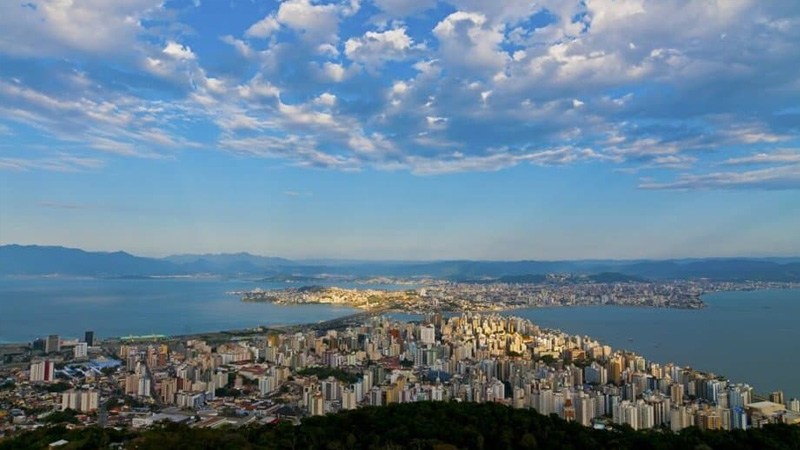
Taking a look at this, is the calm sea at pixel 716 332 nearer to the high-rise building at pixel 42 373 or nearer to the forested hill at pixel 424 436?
the forested hill at pixel 424 436

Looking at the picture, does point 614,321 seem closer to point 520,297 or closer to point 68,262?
point 520,297

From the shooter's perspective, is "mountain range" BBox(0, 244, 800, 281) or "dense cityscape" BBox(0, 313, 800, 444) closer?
"dense cityscape" BBox(0, 313, 800, 444)

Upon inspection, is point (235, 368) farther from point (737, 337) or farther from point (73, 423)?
point (737, 337)

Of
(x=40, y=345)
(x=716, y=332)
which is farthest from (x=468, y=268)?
(x=40, y=345)

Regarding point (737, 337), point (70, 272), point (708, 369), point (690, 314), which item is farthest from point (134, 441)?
point (70, 272)

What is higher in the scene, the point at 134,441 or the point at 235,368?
the point at 134,441

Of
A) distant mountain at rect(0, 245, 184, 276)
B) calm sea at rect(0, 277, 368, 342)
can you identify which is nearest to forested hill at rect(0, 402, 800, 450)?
calm sea at rect(0, 277, 368, 342)

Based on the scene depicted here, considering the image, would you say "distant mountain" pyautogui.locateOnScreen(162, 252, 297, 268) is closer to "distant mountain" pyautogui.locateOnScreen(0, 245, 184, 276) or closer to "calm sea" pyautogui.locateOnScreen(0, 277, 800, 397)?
"distant mountain" pyautogui.locateOnScreen(0, 245, 184, 276)

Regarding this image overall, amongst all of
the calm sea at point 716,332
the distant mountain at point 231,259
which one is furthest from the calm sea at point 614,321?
the distant mountain at point 231,259
